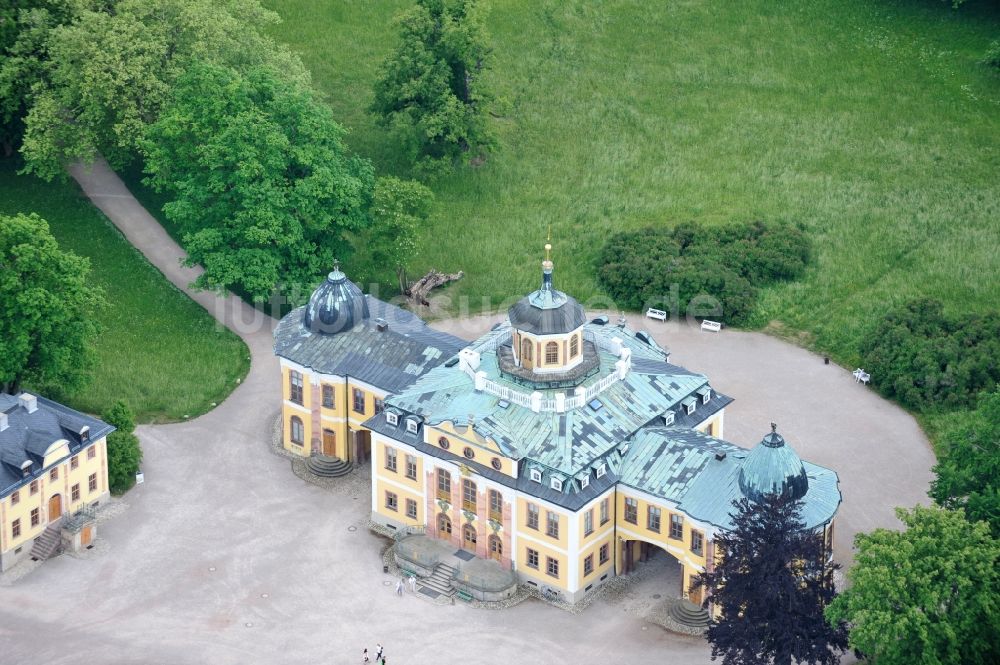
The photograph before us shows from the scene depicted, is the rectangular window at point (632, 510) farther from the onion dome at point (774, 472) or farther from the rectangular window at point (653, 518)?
the onion dome at point (774, 472)

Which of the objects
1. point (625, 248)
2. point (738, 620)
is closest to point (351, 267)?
point (625, 248)

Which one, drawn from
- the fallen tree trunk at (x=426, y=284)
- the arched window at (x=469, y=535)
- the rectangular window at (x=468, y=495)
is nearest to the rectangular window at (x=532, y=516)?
the rectangular window at (x=468, y=495)

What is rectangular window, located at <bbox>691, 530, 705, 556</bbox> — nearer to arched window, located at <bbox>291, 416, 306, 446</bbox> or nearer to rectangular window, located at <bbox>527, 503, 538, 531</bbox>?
rectangular window, located at <bbox>527, 503, 538, 531</bbox>

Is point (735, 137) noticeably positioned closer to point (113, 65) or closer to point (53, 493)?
point (113, 65)

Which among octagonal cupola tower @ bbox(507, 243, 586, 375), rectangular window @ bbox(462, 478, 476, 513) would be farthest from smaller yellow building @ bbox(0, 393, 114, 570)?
octagonal cupola tower @ bbox(507, 243, 586, 375)

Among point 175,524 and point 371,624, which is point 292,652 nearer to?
point 371,624
